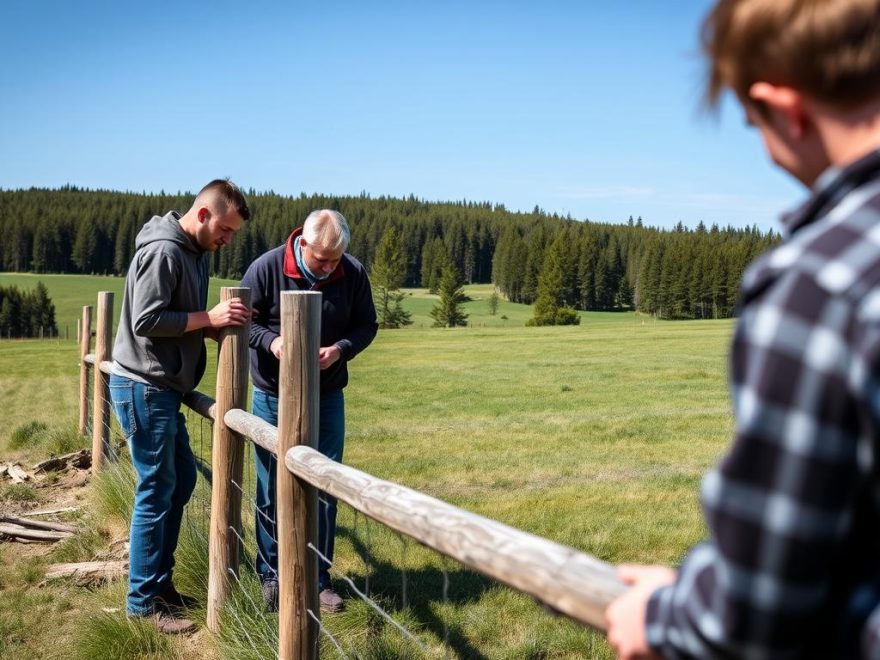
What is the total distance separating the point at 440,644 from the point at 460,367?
68.7 ft

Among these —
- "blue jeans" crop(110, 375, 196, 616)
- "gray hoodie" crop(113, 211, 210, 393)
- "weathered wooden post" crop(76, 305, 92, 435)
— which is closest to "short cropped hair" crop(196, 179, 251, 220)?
"gray hoodie" crop(113, 211, 210, 393)

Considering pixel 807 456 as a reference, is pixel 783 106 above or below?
above

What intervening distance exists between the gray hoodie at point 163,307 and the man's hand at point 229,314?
175mm

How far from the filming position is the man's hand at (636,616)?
1103mm

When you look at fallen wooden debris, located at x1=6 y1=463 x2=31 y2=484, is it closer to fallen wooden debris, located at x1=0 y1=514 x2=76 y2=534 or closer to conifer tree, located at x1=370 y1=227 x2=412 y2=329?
fallen wooden debris, located at x1=0 y1=514 x2=76 y2=534

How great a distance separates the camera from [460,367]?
983 inches

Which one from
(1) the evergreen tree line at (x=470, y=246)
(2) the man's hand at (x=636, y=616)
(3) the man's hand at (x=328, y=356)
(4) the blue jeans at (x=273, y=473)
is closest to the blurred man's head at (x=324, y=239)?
(3) the man's hand at (x=328, y=356)

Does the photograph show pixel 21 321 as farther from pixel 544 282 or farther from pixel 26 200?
pixel 26 200

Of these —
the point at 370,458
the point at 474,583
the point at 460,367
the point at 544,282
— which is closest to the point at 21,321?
the point at 544,282

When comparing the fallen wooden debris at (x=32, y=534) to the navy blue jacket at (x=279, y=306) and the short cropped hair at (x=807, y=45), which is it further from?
the short cropped hair at (x=807, y=45)

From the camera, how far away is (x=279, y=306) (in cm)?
459

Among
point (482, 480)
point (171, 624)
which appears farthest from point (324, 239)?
point (482, 480)

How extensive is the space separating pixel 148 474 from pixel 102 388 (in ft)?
12.5

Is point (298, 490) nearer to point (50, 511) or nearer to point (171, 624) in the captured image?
point (171, 624)
